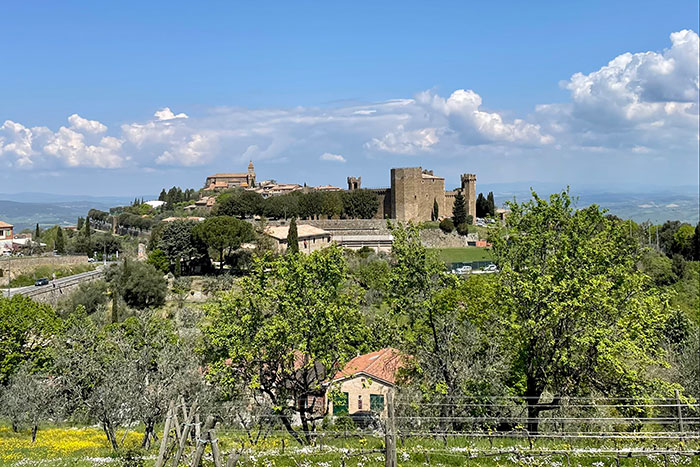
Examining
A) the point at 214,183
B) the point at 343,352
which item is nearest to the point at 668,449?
the point at 343,352

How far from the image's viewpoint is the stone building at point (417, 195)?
83562 millimetres

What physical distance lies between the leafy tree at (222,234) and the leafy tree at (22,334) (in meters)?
24.8

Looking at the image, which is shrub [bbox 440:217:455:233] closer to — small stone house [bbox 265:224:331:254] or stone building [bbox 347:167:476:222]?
Answer: stone building [bbox 347:167:476:222]

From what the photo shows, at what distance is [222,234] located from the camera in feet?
178

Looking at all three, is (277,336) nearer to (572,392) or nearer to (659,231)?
(572,392)

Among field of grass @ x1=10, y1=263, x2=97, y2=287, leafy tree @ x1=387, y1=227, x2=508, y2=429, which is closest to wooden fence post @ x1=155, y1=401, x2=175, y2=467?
leafy tree @ x1=387, y1=227, x2=508, y2=429

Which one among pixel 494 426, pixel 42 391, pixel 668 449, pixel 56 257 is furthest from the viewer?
pixel 56 257

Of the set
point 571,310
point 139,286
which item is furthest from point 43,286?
point 571,310

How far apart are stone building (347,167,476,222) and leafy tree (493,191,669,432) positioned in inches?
2544

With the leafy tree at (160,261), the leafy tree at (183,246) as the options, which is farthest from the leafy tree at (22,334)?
the leafy tree at (183,246)

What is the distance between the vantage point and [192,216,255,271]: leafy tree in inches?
2119

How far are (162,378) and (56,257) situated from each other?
148 ft

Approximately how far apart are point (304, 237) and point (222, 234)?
43.2 feet

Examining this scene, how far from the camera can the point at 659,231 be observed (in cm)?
8088
